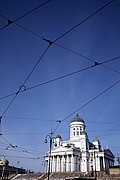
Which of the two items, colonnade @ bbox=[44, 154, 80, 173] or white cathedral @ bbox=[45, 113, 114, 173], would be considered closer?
colonnade @ bbox=[44, 154, 80, 173]

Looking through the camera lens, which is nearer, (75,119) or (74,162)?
(74,162)

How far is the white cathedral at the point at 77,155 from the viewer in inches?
2832

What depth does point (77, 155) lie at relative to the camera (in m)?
74.6

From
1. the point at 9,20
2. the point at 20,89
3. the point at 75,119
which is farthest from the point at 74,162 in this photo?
the point at 9,20

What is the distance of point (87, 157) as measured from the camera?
77000 mm

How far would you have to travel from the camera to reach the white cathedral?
236 feet

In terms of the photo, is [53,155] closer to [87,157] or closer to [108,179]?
[87,157]

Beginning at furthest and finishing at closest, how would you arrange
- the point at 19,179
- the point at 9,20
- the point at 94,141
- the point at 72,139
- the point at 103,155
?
the point at 94,141 < the point at 72,139 < the point at 103,155 < the point at 19,179 < the point at 9,20

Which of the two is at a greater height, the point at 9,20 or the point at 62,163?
the point at 9,20

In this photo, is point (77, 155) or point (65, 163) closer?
point (65, 163)

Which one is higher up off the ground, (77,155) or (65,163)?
(77,155)

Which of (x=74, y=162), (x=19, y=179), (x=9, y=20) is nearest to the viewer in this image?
(x=9, y=20)

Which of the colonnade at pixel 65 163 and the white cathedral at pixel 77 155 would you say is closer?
the colonnade at pixel 65 163

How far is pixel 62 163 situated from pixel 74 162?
5260 millimetres
